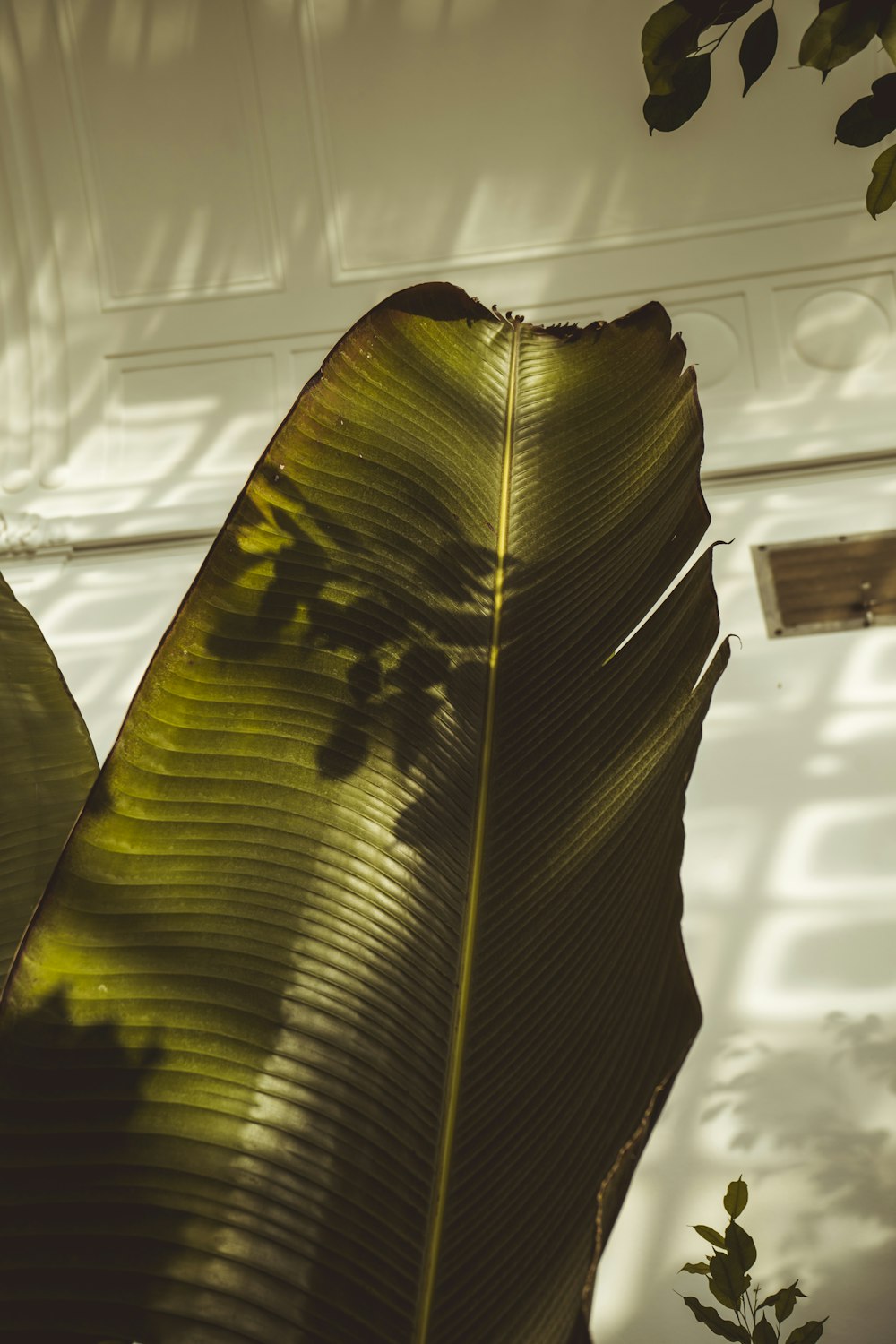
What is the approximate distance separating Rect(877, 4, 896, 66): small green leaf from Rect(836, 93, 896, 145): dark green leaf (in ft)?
0.21

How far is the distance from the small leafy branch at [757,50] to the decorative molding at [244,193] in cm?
500

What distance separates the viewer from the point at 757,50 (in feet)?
2.65

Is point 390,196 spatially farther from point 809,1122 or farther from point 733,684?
point 809,1122

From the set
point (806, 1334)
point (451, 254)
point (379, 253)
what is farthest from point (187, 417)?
point (806, 1334)

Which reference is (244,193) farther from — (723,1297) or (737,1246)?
(723,1297)

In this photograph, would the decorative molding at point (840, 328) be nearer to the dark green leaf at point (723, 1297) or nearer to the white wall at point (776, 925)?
the white wall at point (776, 925)

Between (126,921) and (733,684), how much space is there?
175 inches

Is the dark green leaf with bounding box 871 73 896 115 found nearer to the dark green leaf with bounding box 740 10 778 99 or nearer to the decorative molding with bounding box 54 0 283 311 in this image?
the dark green leaf with bounding box 740 10 778 99

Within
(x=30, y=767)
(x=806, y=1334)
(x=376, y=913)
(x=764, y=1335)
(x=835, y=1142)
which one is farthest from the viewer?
(x=835, y=1142)

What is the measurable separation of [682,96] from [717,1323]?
3.37 meters

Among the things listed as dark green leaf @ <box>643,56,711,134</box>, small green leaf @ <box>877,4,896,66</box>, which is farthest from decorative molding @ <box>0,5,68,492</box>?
small green leaf @ <box>877,4,896,66</box>

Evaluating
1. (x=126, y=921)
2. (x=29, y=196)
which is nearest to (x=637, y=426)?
(x=126, y=921)

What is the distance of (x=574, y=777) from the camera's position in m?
0.69

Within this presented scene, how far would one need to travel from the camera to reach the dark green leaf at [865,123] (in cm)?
84
